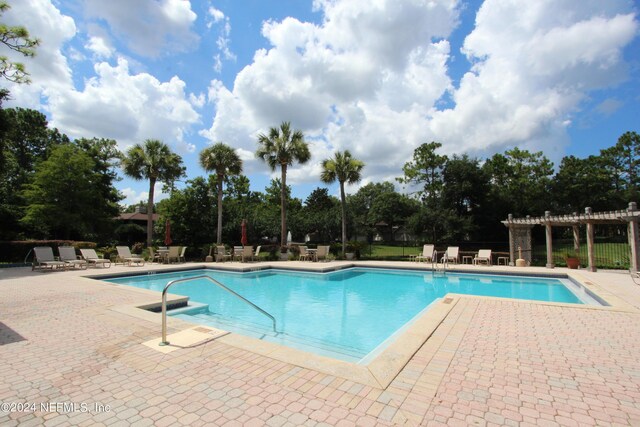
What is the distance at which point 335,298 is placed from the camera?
9.95m

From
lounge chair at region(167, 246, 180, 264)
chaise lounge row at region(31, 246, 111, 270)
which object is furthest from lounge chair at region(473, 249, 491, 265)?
chaise lounge row at region(31, 246, 111, 270)

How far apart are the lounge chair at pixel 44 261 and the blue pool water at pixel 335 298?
11.0 ft

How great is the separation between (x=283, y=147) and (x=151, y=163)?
30.6 ft

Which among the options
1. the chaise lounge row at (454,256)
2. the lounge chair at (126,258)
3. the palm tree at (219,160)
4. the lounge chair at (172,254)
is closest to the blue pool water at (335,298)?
the chaise lounge row at (454,256)

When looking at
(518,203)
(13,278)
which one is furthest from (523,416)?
(518,203)

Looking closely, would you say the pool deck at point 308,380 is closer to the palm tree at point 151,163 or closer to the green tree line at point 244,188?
the green tree line at point 244,188

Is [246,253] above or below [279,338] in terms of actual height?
above

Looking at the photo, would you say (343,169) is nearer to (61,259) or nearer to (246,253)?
(246,253)

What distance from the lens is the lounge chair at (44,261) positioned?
44.0ft

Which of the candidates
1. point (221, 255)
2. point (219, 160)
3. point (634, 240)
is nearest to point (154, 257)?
point (221, 255)

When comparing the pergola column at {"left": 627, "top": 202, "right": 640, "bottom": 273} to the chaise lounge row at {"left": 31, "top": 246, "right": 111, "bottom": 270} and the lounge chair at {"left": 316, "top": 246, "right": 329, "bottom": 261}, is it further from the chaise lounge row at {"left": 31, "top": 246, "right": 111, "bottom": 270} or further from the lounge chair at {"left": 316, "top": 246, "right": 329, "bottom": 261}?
the chaise lounge row at {"left": 31, "top": 246, "right": 111, "bottom": 270}

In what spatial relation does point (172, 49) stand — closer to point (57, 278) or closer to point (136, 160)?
point (57, 278)

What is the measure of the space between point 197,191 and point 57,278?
1661cm

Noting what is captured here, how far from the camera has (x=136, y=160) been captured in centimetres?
2205
